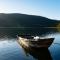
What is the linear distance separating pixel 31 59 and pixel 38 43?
7.55m

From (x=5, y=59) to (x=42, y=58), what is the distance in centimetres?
737

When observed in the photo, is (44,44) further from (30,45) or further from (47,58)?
(47,58)

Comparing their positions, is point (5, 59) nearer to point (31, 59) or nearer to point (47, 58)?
point (31, 59)

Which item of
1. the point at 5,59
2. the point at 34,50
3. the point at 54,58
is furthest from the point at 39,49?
the point at 5,59

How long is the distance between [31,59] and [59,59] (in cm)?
552

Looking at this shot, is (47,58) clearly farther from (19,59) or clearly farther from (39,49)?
(39,49)

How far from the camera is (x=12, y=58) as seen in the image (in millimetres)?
33875

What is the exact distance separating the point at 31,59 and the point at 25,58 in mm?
1614

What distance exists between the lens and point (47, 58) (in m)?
33.3

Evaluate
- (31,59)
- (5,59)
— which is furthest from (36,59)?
(5,59)

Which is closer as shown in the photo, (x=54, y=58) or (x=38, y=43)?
(x=54, y=58)

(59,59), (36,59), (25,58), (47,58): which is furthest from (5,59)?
(59,59)

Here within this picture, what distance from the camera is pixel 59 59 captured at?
32.8 m

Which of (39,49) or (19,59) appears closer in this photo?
(19,59)
